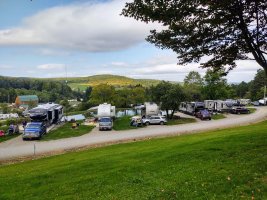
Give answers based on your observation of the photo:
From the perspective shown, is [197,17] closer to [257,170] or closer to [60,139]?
[257,170]

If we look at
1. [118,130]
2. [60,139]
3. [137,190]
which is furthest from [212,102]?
[137,190]

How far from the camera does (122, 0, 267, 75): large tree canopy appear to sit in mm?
13820

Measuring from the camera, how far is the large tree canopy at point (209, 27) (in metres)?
13.8

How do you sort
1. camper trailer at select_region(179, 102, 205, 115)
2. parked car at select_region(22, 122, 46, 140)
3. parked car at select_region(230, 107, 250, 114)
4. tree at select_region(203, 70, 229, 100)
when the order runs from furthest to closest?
tree at select_region(203, 70, 229, 100)
parked car at select_region(230, 107, 250, 114)
camper trailer at select_region(179, 102, 205, 115)
parked car at select_region(22, 122, 46, 140)

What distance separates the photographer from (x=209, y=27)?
48.0 ft

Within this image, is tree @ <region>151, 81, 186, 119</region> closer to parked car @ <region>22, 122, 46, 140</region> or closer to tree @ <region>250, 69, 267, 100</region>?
parked car @ <region>22, 122, 46, 140</region>

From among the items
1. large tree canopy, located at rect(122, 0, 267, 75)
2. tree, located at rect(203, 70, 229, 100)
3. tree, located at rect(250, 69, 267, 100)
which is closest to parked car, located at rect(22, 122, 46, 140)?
large tree canopy, located at rect(122, 0, 267, 75)

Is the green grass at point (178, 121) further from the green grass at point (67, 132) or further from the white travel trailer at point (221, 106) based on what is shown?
the white travel trailer at point (221, 106)

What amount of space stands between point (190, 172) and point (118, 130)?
3303cm

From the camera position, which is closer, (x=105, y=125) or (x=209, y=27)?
(x=209, y=27)

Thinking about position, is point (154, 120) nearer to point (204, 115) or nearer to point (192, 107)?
point (204, 115)

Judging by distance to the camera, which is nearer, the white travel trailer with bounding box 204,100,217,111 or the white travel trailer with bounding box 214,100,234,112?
the white travel trailer with bounding box 204,100,217,111

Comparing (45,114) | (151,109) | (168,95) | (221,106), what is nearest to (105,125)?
(45,114)

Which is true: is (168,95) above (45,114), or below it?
above
